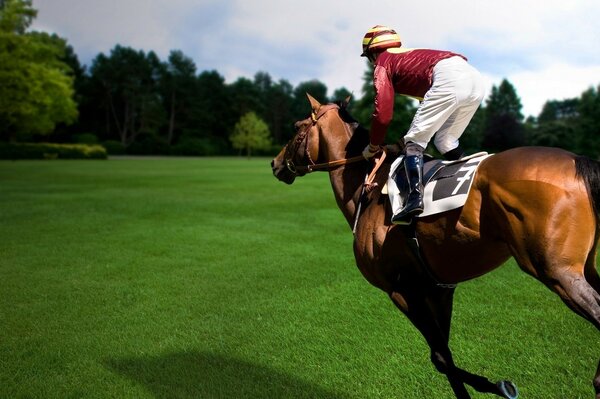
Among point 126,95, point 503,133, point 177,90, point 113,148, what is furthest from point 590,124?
point 126,95

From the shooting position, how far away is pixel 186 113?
94.6m

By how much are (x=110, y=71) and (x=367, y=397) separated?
306 feet

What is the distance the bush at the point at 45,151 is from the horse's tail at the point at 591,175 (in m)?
57.7

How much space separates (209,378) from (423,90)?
3161 mm

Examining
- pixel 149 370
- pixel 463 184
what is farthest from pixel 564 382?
pixel 149 370

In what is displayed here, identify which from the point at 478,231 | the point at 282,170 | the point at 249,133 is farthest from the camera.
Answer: the point at 249,133

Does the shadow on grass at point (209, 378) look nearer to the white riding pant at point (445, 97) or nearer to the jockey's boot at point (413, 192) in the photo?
the jockey's boot at point (413, 192)

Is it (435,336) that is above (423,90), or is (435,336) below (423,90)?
below

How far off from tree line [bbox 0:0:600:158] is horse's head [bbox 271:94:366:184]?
52478 mm

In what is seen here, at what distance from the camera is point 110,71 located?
86812mm

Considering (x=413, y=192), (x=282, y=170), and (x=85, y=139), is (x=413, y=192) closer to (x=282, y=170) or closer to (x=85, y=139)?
(x=282, y=170)

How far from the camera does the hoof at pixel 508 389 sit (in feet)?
10.4

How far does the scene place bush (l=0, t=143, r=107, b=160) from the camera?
50.7 m

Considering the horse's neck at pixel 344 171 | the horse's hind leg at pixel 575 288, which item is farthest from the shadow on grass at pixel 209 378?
the horse's hind leg at pixel 575 288
